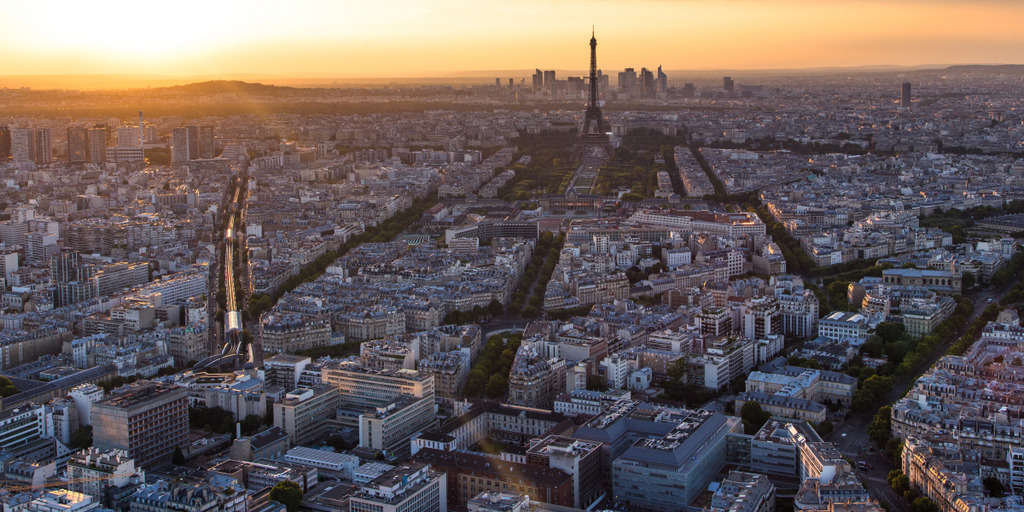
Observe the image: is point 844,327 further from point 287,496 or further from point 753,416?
point 287,496

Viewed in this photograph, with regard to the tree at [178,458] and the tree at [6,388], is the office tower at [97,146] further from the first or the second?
the tree at [178,458]

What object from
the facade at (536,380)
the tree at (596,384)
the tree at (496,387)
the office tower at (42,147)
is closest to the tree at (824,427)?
the tree at (596,384)

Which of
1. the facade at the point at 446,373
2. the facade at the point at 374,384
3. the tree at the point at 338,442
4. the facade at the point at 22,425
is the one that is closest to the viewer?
the facade at the point at 22,425

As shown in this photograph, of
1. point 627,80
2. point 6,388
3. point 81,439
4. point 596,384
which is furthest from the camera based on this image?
point 627,80

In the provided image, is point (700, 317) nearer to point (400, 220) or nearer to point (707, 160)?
point (400, 220)

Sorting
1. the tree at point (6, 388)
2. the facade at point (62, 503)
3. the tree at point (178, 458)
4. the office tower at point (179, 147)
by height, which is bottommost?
the tree at point (178, 458)

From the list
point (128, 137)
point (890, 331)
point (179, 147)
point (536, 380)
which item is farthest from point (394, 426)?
point (128, 137)
